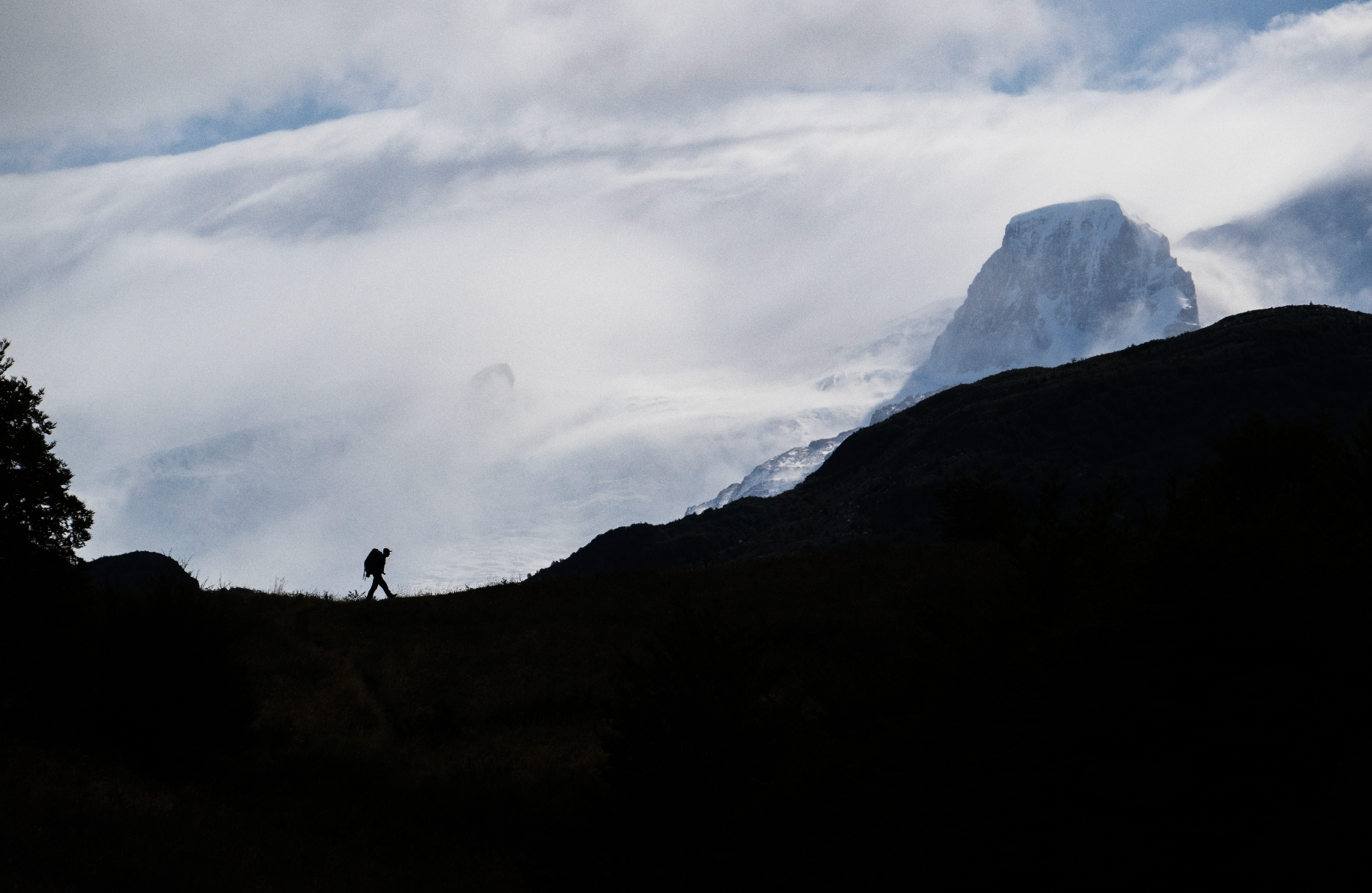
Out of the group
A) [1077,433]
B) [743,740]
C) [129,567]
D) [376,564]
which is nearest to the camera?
[743,740]

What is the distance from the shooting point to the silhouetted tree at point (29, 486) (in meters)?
16.0

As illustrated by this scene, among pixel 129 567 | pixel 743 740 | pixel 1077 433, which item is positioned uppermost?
pixel 1077 433

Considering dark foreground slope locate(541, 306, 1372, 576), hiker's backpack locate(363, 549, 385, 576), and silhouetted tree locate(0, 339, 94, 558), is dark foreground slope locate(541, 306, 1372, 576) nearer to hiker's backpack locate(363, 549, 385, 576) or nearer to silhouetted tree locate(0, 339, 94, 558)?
hiker's backpack locate(363, 549, 385, 576)

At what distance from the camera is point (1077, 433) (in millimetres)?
119562

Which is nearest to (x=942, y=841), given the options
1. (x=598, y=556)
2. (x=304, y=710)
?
(x=304, y=710)

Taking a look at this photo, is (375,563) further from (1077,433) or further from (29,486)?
(1077,433)

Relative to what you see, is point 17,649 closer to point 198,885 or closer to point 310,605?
point 198,885

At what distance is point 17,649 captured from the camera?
16.0 m

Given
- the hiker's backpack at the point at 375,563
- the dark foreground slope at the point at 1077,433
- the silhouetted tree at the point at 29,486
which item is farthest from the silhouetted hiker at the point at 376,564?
the dark foreground slope at the point at 1077,433

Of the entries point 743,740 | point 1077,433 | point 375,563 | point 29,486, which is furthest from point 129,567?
point 1077,433

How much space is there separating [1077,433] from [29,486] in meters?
120

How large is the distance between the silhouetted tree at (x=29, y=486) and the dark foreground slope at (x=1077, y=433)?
244 feet

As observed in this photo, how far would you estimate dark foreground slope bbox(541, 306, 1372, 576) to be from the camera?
106812mm

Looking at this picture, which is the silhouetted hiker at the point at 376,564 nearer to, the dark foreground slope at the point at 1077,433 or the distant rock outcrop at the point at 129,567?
the distant rock outcrop at the point at 129,567
